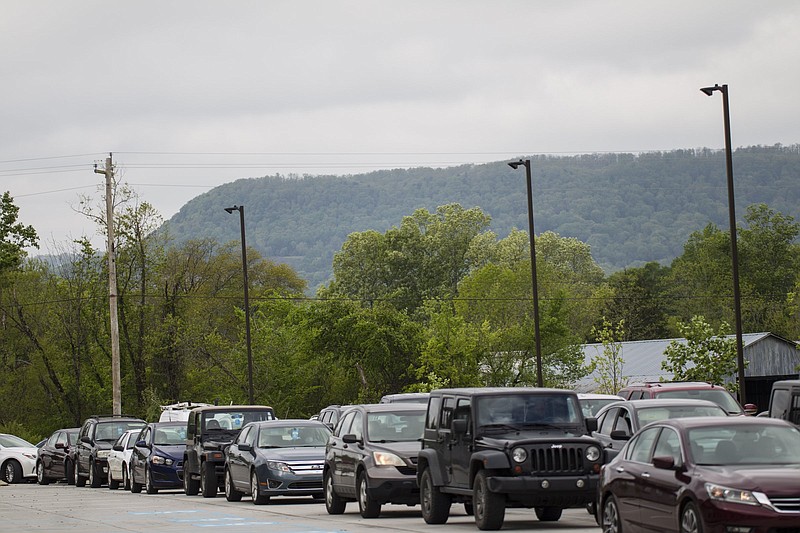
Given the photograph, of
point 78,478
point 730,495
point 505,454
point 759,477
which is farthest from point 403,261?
point 730,495

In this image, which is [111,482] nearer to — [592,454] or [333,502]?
[333,502]

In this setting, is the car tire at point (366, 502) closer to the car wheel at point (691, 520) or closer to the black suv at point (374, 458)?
the black suv at point (374, 458)

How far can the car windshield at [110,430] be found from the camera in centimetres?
4019

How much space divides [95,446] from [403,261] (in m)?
65.6

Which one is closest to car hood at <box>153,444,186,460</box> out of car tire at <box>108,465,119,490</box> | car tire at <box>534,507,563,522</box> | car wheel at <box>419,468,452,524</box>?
car tire at <box>108,465,119,490</box>

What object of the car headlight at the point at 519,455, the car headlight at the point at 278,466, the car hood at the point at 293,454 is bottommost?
the car headlight at the point at 278,466

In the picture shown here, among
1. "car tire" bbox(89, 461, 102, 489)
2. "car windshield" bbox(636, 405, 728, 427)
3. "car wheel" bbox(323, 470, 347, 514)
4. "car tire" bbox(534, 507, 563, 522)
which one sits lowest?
"car tire" bbox(89, 461, 102, 489)

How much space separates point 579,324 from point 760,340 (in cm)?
4285

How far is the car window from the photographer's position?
567 inches

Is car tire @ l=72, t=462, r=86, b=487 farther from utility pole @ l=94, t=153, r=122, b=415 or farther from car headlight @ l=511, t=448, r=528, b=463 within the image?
car headlight @ l=511, t=448, r=528, b=463

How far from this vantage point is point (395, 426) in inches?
880

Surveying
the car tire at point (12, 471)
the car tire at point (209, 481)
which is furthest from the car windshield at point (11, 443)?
the car tire at point (209, 481)

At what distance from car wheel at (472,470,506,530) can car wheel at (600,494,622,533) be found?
226cm

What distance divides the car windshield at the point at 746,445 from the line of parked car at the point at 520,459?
0.05ft
